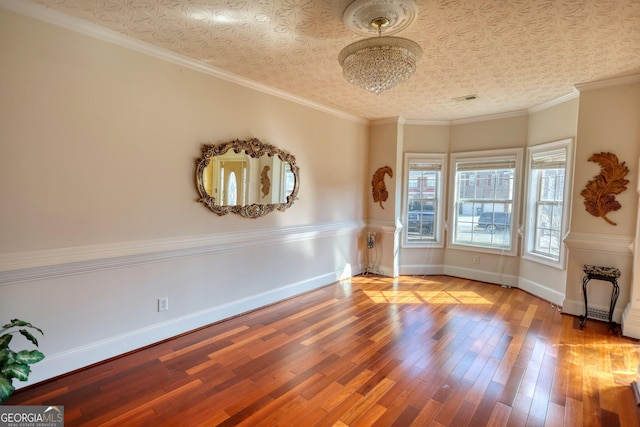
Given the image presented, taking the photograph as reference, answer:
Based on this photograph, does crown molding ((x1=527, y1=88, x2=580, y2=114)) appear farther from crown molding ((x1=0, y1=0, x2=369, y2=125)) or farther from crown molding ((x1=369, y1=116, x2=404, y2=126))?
crown molding ((x1=0, y1=0, x2=369, y2=125))

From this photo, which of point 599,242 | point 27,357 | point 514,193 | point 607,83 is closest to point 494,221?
point 514,193

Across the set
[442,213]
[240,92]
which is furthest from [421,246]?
[240,92]

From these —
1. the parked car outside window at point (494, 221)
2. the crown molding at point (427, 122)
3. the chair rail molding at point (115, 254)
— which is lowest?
the chair rail molding at point (115, 254)

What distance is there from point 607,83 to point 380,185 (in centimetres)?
295

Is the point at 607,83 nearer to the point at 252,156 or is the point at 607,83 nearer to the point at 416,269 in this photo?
the point at 416,269

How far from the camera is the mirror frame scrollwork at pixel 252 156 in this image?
121 inches

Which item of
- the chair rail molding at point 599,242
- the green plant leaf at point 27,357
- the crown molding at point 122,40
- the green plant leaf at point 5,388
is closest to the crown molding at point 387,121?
the crown molding at point 122,40

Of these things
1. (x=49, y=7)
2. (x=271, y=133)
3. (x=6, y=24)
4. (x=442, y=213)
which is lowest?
(x=442, y=213)

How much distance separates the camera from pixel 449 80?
133 inches

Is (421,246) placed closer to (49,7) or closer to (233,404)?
(233,404)

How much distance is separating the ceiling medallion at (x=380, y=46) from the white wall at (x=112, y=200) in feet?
5.34

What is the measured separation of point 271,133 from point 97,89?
1.75 meters

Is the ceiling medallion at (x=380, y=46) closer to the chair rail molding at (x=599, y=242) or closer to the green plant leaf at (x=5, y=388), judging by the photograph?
the green plant leaf at (x=5, y=388)

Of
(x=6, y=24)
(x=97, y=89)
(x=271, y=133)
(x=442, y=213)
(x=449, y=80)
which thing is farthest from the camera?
(x=442, y=213)
